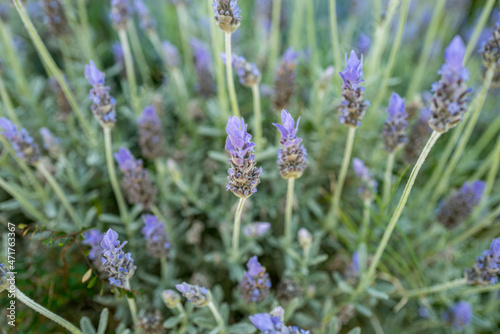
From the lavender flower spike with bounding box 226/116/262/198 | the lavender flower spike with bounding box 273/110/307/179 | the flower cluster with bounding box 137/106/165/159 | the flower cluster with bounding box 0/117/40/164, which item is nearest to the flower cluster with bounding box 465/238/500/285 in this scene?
the lavender flower spike with bounding box 273/110/307/179

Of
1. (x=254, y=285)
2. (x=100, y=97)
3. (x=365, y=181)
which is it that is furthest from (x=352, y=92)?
(x=100, y=97)

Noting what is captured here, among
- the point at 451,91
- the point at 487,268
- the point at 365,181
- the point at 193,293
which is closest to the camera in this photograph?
the point at 451,91

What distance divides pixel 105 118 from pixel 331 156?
3.39 feet

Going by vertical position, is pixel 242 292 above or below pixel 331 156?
below

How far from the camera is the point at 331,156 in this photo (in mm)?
1857

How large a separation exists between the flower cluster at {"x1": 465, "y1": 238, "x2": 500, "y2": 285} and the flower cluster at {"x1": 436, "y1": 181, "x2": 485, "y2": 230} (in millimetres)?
309

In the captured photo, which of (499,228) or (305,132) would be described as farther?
(305,132)

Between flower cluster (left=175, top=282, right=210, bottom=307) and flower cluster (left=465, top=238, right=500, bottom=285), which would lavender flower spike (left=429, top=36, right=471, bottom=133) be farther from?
flower cluster (left=175, top=282, right=210, bottom=307)

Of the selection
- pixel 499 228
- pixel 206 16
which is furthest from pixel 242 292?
pixel 206 16

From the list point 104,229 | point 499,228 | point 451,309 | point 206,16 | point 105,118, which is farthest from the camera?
point 206,16

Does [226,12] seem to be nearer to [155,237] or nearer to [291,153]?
[291,153]

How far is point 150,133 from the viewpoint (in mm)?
1512

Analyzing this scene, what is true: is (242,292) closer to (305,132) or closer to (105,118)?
(105,118)

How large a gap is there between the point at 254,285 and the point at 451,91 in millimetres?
738
